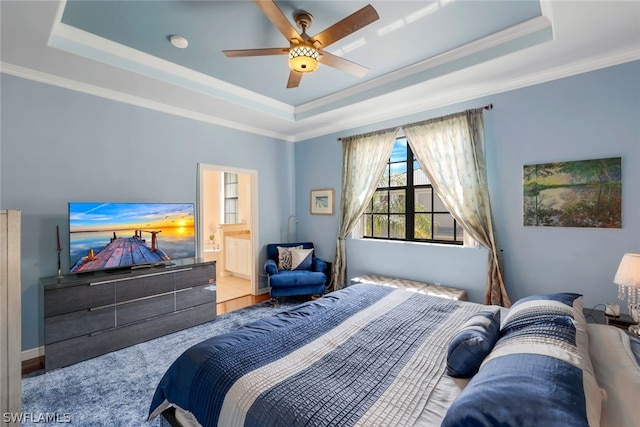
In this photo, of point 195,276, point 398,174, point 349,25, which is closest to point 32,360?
point 195,276

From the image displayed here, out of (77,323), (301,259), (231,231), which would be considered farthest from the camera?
(231,231)

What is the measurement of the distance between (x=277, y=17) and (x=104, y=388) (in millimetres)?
3097

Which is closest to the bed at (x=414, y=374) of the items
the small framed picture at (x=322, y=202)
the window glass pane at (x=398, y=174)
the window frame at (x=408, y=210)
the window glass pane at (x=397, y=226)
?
the window frame at (x=408, y=210)

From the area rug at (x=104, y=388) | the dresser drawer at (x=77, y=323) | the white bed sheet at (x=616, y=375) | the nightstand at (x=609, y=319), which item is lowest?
the area rug at (x=104, y=388)

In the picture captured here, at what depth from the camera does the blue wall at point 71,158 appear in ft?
9.07

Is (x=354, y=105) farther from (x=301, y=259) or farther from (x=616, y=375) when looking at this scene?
(x=616, y=375)

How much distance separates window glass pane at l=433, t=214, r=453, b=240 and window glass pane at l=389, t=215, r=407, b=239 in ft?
1.44

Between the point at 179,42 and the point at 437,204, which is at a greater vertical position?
the point at 179,42

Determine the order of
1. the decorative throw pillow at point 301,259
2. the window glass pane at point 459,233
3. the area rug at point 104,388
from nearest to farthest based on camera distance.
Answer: the area rug at point 104,388
the window glass pane at point 459,233
the decorative throw pillow at point 301,259

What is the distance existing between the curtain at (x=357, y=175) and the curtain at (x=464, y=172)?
1.74 ft

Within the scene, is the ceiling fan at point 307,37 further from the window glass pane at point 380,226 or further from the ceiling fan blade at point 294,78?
the window glass pane at point 380,226

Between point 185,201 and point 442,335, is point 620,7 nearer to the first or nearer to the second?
point 442,335

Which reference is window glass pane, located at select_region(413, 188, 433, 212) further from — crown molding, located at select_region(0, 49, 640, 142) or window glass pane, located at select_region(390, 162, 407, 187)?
crown molding, located at select_region(0, 49, 640, 142)

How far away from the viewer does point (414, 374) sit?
137 centimetres
